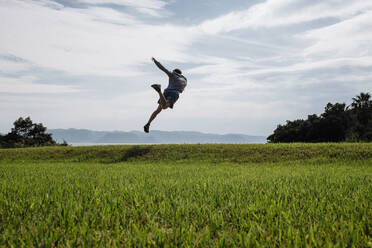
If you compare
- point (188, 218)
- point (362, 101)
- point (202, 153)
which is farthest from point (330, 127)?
point (188, 218)

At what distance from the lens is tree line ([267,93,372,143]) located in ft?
142

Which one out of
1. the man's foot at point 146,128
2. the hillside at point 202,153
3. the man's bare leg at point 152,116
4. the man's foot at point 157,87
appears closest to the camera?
the man's foot at point 157,87

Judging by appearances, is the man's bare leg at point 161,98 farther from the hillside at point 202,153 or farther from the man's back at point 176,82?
the hillside at point 202,153

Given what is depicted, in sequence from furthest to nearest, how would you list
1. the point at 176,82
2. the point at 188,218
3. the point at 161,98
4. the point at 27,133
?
the point at 27,133 → the point at 176,82 → the point at 161,98 → the point at 188,218

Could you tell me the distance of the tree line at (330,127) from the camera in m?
43.2

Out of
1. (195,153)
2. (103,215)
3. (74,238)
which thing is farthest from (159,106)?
(74,238)

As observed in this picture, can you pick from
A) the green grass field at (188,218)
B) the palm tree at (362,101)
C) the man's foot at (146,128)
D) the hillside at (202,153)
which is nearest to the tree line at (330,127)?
the palm tree at (362,101)

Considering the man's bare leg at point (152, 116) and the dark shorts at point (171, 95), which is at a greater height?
the dark shorts at point (171, 95)

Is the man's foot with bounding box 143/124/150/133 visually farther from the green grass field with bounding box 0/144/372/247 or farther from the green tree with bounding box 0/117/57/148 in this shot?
the green tree with bounding box 0/117/57/148

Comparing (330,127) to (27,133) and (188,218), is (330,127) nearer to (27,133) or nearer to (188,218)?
(188,218)

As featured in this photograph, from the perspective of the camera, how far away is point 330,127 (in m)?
43.7

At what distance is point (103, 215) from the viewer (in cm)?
395

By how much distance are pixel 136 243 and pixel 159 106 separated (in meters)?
9.20

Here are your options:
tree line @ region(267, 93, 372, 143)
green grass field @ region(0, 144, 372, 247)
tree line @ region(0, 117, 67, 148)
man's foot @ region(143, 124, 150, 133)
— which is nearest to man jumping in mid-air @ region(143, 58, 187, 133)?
man's foot @ region(143, 124, 150, 133)
